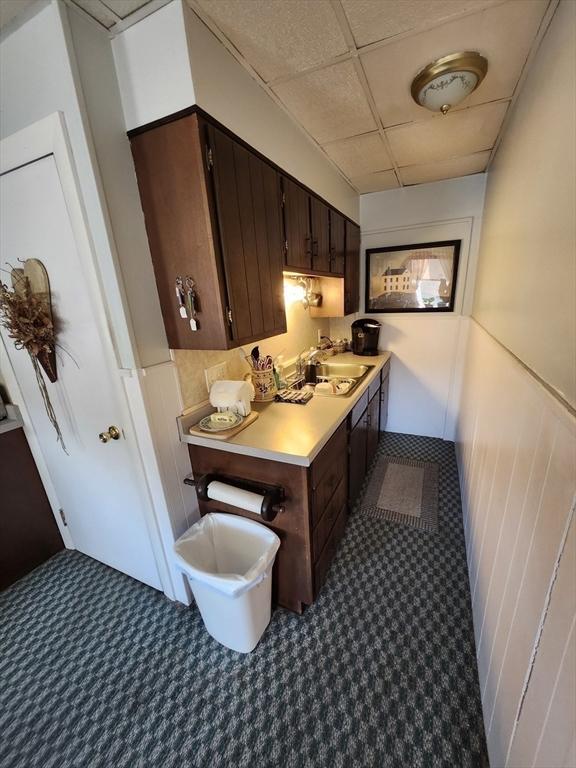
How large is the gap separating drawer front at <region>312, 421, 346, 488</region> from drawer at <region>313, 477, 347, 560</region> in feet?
0.32

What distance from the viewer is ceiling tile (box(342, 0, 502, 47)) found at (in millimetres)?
975

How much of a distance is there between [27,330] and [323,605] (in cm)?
189

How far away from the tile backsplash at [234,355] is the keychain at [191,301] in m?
0.20

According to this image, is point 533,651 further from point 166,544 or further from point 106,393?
point 106,393

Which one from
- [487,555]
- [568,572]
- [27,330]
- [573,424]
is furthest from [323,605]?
[27,330]

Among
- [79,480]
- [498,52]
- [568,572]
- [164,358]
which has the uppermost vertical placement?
[498,52]

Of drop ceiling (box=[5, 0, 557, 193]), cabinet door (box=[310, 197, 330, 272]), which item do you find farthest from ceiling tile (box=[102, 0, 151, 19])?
cabinet door (box=[310, 197, 330, 272])

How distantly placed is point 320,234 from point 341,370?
3.67 ft

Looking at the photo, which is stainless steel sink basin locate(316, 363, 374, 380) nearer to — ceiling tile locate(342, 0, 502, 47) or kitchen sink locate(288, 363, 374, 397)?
kitchen sink locate(288, 363, 374, 397)

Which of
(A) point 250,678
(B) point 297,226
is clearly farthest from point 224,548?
(B) point 297,226

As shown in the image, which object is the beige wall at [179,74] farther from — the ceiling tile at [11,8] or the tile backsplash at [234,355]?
the tile backsplash at [234,355]

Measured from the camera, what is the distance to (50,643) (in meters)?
1.41

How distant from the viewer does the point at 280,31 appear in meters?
1.06

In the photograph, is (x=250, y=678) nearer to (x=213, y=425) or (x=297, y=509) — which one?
(x=297, y=509)
